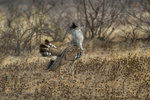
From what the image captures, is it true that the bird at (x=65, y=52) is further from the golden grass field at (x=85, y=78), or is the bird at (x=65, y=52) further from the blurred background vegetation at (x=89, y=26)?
the blurred background vegetation at (x=89, y=26)

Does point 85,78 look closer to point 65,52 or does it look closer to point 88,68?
point 88,68

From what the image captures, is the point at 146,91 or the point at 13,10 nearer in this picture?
the point at 146,91

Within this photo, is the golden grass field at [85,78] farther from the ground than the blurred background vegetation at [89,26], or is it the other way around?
the blurred background vegetation at [89,26]

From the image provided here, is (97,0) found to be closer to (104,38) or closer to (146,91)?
(104,38)

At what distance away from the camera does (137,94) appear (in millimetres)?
8172

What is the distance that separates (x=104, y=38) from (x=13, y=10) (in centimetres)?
880

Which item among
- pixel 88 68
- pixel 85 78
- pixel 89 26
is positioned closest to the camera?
pixel 85 78

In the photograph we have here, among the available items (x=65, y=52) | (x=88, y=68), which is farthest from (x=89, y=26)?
(x=65, y=52)

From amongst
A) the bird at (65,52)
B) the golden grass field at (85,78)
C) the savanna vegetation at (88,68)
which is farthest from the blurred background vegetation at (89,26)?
the bird at (65,52)

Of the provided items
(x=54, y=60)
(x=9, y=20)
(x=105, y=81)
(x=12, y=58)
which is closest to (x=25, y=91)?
(x=54, y=60)

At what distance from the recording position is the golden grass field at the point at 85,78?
8.45m

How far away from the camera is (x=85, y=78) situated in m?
9.89

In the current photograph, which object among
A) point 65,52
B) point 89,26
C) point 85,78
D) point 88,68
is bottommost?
point 85,78

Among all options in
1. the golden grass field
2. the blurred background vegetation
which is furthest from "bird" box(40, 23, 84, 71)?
the blurred background vegetation
